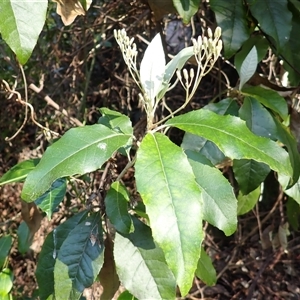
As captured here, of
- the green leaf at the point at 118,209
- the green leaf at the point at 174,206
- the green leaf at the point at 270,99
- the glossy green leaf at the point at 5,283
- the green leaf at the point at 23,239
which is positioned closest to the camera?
the green leaf at the point at 174,206

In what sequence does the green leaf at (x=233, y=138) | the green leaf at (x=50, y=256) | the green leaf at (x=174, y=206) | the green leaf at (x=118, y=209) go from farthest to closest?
the green leaf at (x=50, y=256) < the green leaf at (x=118, y=209) < the green leaf at (x=233, y=138) < the green leaf at (x=174, y=206)

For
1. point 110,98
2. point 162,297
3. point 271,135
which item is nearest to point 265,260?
point 110,98

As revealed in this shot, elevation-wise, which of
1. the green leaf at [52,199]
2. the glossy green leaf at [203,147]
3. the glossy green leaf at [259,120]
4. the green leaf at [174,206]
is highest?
the green leaf at [174,206]

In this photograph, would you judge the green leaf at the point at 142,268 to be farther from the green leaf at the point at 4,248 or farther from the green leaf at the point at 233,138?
the green leaf at the point at 4,248

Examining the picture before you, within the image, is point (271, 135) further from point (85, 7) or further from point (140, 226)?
point (85, 7)

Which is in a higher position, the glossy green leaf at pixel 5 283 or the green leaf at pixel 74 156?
the green leaf at pixel 74 156

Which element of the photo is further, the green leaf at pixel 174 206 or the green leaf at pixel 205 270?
the green leaf at pixel 205 270

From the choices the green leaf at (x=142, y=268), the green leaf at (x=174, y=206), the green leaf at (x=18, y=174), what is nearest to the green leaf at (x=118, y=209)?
the green leaf at (x=142, y=268)

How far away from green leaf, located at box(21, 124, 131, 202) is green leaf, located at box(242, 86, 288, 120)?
51 cm

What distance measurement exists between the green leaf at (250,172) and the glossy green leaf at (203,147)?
0.05m

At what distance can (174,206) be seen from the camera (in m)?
0.77

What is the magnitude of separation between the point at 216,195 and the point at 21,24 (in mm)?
559

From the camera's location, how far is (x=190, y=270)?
74 cm

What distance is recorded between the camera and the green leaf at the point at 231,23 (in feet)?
4.30
